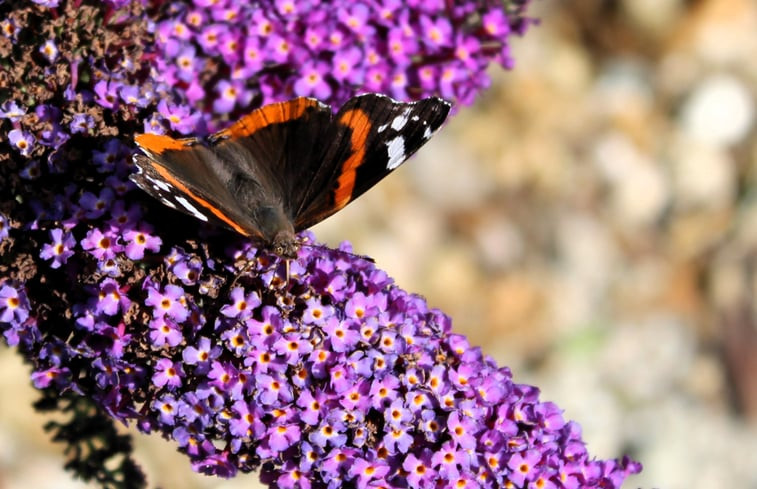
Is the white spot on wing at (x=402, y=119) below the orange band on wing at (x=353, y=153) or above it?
above

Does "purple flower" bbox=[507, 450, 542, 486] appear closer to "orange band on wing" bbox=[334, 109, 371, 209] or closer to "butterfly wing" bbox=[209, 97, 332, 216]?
"orange band on wing" bbox=[334, 109, 371, 209]

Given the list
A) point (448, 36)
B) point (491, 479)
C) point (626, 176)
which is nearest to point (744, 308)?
point (626, 176)

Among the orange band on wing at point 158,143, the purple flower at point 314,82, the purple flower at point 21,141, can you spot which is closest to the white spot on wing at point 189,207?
the orange band on wing at point 158,143

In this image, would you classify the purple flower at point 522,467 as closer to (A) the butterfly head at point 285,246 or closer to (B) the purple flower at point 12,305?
(A) the butterfly head at point 285,246

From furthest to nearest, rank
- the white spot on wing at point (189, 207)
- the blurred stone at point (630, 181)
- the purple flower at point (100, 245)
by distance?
the blurred stone at point (630, 181), the purple flower at point (100, 245), the white spot on wing at point (189, 207)

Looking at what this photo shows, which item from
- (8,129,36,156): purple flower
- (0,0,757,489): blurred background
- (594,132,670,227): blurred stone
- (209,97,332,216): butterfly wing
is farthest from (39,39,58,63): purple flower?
(594,132,670,227): blurred stone

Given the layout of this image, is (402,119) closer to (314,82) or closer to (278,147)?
(278,147)

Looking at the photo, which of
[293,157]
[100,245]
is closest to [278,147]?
[293,157]
